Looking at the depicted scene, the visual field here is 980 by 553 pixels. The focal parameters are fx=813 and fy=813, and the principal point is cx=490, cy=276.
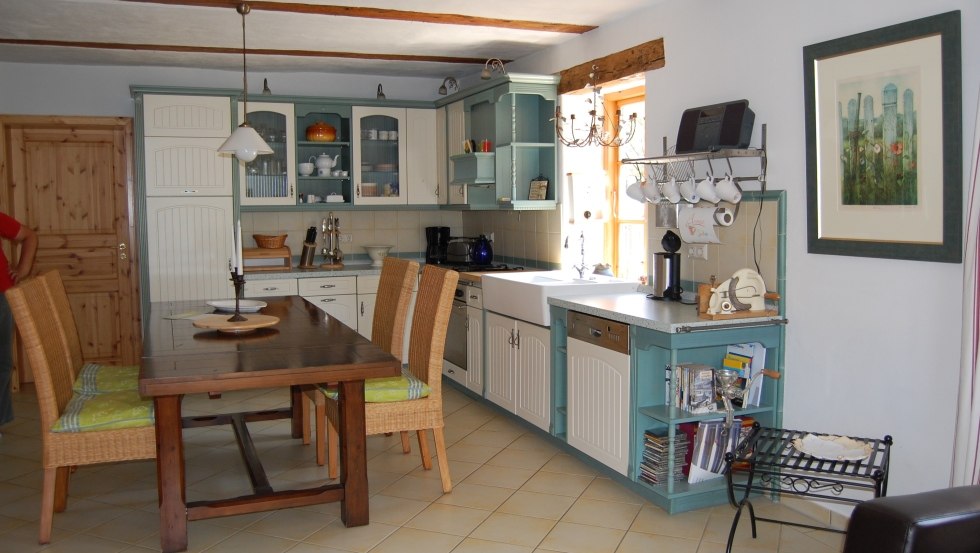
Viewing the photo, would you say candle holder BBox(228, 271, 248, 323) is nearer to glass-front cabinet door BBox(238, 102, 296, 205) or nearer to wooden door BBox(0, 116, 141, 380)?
glass-front cabinet door BBox(238, 102, 296, 205)

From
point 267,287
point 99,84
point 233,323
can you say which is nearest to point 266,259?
point 267,287

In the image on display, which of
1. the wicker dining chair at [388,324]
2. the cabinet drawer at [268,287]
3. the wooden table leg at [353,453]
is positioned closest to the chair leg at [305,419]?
the wicker dining chair at [388,324]

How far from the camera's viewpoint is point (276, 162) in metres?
5.99

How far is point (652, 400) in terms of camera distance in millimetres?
3443

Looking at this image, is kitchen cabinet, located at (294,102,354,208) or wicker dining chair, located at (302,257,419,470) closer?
wicker dining chair, located at (302,257,419,470)

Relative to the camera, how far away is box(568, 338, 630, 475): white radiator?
348 centimetres

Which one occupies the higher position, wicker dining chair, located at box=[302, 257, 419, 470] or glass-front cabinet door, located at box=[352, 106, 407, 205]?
glass-front cabinet door, located at box=[352, 106, 407, 205]

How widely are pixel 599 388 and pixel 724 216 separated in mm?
933

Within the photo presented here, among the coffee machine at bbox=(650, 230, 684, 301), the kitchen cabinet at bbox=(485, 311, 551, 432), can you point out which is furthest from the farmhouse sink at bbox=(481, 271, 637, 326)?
the coffee machine at bbox=(650, 230, 684, 301)

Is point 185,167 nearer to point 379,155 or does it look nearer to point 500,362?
point 379,155

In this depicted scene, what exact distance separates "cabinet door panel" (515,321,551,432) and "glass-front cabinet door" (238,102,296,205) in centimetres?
242

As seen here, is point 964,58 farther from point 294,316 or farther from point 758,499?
point 294,316

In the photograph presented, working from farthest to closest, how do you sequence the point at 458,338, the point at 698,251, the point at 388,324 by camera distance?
the point at 458,338
the point at 388,324
the point at 698,251

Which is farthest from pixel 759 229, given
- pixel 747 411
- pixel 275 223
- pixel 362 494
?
pixel 275 223
